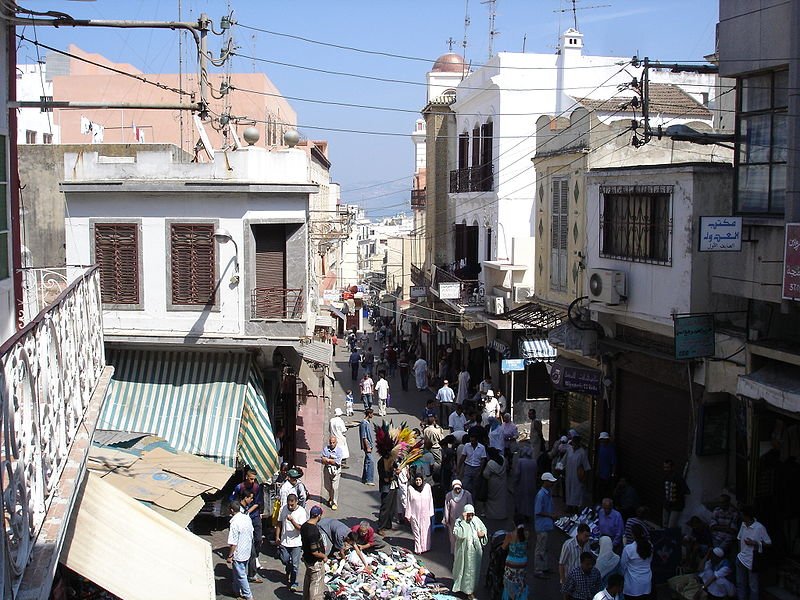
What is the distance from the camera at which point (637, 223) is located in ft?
46.1

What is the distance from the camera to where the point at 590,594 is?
1005 centimetres

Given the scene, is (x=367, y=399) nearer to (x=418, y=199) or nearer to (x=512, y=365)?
(x=512, y=365)

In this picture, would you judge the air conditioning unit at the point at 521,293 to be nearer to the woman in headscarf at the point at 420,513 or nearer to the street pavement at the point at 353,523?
the street pavement at the point at 353,523

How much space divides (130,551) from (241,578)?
13.7ft

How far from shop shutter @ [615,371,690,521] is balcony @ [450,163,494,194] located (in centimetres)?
1354

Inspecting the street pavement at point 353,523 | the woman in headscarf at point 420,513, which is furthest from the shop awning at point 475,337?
the woman in headscarf at point 420,513

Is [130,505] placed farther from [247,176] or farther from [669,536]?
[247,176]

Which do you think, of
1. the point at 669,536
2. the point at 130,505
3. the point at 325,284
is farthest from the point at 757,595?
the point at 325,284

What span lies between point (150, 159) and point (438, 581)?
871 cm

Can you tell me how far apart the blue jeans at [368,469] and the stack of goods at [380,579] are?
499 cm

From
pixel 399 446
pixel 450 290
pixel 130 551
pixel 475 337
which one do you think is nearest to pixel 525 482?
pixel 399 446

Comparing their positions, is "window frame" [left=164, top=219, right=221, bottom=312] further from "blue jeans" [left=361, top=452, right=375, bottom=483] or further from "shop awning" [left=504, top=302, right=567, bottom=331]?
"shop awning" [left=504, top=302, right=567, bottom=331]

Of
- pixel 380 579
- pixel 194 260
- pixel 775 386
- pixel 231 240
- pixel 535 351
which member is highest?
pixel 231 240

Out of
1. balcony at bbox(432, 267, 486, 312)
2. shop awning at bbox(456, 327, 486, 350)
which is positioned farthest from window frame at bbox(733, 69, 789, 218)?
balcony at bbox(432, 267, 486, 312)
